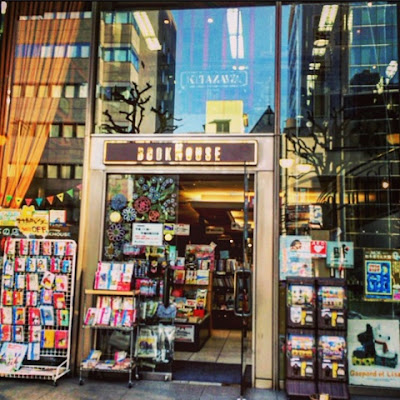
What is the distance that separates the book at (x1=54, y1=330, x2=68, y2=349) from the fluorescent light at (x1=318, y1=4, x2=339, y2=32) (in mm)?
5333

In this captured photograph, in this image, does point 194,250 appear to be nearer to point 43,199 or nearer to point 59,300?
point 59,300

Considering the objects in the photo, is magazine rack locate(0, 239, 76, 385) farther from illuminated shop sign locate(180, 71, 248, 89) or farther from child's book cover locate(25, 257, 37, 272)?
illuminated shop sign locate(180, 71, 248, 89)

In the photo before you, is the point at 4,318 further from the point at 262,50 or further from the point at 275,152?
the point at 262,50

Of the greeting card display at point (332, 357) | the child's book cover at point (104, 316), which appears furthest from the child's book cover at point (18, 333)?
the greeting card display at point (332, 357)

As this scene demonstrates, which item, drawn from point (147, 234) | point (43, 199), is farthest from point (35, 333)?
point (147, 234)

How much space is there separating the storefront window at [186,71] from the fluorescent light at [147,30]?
1cm

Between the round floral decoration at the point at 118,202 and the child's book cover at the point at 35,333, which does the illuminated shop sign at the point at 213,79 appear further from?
the child's book cover at the point at 35,333

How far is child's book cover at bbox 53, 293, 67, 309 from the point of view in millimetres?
6160

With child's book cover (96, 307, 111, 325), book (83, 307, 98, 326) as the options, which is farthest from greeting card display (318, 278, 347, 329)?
book (83, 307, 98, 326)

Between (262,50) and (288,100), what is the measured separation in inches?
31.7

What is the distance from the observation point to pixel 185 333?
7.56 m

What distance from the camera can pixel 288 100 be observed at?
6.34 m

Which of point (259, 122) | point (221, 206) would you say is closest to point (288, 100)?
point (259, 122)

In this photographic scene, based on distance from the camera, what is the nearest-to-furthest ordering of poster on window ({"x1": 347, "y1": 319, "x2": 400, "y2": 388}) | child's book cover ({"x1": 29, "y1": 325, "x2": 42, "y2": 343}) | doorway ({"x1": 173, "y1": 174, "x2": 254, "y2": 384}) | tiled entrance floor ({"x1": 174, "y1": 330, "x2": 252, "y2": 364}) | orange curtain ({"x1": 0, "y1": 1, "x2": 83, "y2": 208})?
1. poster on window ({"x1": 347, "y1": 319, "x2": 400, "y2": 388})
2. child's book cover ({"x1": 29, "y1": 325, "x2": 42, "y2": 343})
3. doorway ({"x1": 173, "y1": 174, "x2": 254, "y2": 384})
4. orange curtain ({"x1": 0, "y1": 1, "x2": 83, "y2": 208})
5. tiled entrance floor ({"x1": 174, "y1": 330, "x2": 252, "y2": 364})
